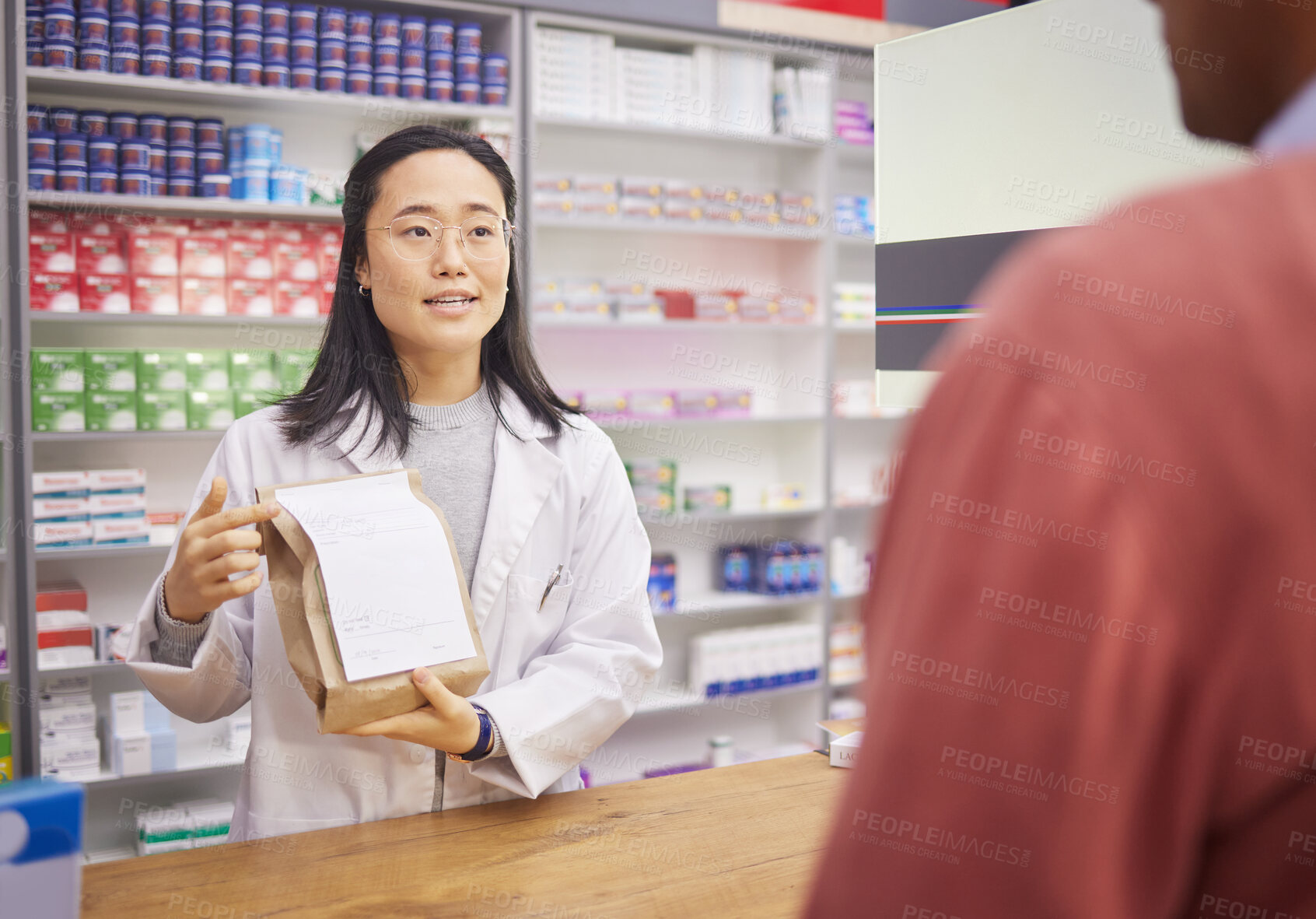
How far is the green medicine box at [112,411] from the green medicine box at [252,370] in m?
0.31

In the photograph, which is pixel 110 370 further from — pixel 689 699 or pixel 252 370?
pixel 689 699

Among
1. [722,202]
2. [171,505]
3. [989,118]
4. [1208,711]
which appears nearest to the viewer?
[1208,711]

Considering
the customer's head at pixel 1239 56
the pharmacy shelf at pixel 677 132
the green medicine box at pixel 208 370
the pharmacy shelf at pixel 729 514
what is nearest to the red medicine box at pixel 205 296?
the green medicine box at pixel 208 370

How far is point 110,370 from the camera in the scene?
3160 mm

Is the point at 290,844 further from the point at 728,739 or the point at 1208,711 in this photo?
the point at 728,739

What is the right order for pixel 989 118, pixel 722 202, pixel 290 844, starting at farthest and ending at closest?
pixel 722 202 → pixel 989 118 → pixel 290 844

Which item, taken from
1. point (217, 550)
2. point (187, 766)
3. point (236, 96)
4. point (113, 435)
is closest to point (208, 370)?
point (113, 435)

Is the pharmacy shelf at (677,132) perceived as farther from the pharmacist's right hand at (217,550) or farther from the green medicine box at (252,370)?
the pharmacist's right hand at (217,550)

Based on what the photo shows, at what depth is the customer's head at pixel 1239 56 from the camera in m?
→ 0.36

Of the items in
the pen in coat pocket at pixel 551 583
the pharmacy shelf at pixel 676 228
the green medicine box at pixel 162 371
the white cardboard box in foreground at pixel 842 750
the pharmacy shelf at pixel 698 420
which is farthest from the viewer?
the pharmacy shelf at pixel 698 420

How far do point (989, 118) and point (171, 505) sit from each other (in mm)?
3120

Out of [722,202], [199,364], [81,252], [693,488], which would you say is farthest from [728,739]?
[81,252]

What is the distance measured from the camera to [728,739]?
423 cm

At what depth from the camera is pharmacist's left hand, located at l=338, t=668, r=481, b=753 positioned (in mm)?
1285
